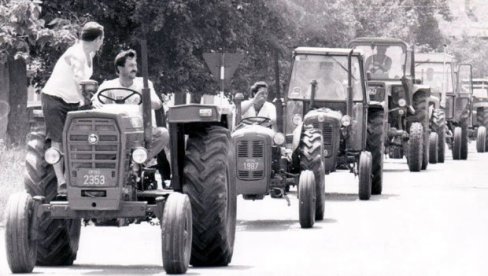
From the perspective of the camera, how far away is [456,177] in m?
34.8

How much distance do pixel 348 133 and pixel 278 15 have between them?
20879mm

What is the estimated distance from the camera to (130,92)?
16.2m

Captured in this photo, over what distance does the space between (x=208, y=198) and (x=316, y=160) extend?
23.3ft

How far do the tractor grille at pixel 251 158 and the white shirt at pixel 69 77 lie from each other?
5967mm

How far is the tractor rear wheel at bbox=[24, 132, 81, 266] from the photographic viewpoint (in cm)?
1538

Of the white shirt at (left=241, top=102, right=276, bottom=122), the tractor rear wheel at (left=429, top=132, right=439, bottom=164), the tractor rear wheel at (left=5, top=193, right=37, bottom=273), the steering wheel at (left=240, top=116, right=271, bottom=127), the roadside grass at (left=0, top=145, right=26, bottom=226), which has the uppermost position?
the white shirt at (left=241, top=102, right=276, bottom=122)

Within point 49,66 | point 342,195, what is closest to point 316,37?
point 49,66

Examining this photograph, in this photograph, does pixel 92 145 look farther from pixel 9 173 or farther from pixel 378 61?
pixel 378 61

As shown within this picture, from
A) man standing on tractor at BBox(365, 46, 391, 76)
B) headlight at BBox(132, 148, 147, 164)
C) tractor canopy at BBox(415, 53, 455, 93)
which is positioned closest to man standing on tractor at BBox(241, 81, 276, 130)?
headlight at BBox(132, 148, 147, 164)

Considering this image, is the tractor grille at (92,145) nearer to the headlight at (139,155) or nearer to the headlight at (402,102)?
the headlight at (139,155)

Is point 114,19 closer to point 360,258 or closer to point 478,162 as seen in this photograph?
point 478,162

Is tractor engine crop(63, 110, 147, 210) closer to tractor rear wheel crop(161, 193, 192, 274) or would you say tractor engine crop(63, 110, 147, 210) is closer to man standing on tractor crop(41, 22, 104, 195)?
man standing on tractor crop(41, 22, 104, 195)

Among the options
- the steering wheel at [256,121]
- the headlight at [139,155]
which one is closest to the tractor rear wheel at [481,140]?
the steering wheel at [256,121]

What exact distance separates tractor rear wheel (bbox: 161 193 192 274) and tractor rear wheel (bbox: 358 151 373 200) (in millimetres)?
11973
